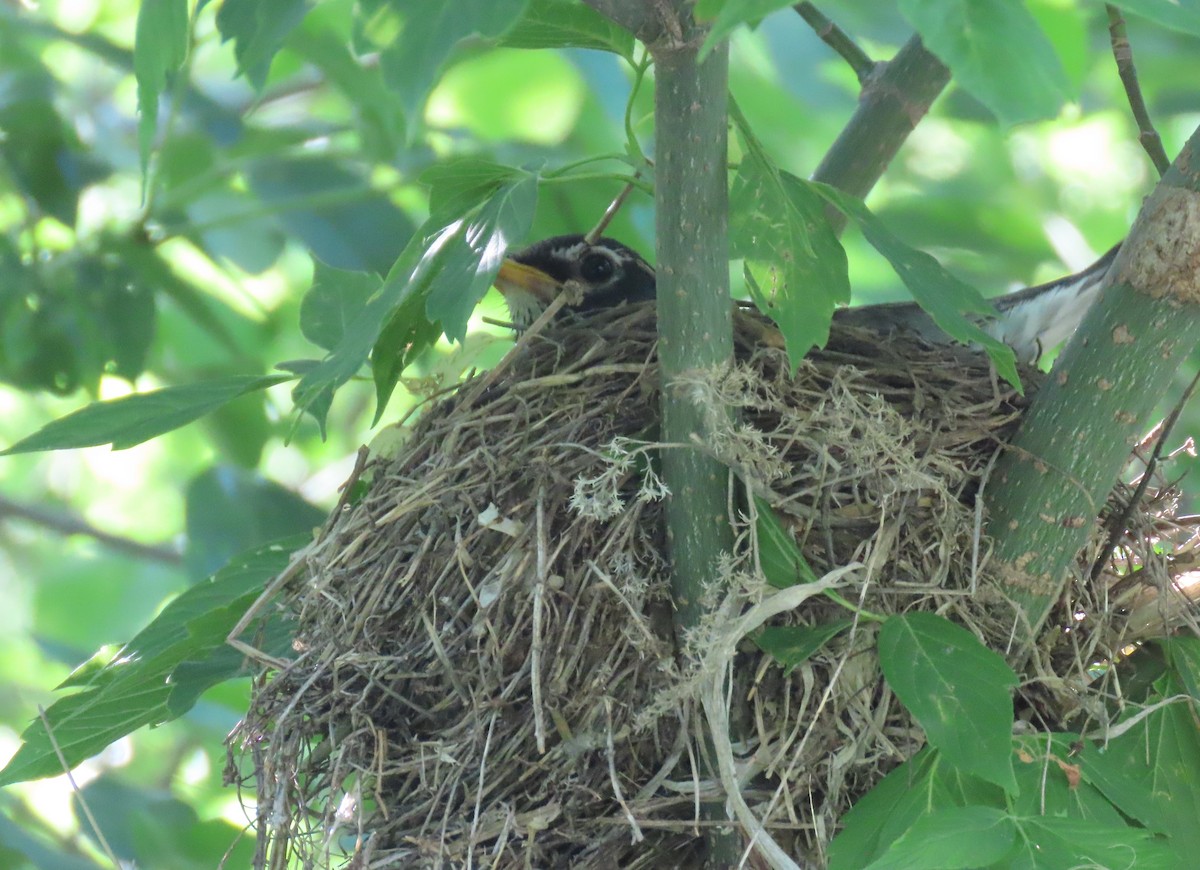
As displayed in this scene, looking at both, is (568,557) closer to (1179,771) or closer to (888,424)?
(888,424)

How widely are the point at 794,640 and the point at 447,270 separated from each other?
0.62 metres

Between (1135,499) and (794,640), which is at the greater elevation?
(1135,499)

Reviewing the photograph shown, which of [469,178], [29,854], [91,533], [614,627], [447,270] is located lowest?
[29,854]

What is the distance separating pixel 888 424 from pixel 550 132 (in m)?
2.56

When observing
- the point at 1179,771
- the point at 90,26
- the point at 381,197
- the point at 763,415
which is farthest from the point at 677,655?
the point at 90,26

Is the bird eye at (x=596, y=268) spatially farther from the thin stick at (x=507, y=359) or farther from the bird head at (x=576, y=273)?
the thin stick at (x=507, y=359)

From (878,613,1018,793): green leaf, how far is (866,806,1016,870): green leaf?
0.16ft

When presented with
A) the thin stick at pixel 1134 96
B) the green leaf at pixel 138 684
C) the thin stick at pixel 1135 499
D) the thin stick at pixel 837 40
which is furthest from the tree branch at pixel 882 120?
the green leaf at pixel 138 684

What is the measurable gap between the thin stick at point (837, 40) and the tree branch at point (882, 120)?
0.03m

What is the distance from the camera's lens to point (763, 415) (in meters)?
1.86

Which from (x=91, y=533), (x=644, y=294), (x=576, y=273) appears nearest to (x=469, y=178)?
(x=576, y=273)

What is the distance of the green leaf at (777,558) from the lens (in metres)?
A: 1.61

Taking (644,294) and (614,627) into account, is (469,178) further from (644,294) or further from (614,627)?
(644,294)

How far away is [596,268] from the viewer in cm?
280
